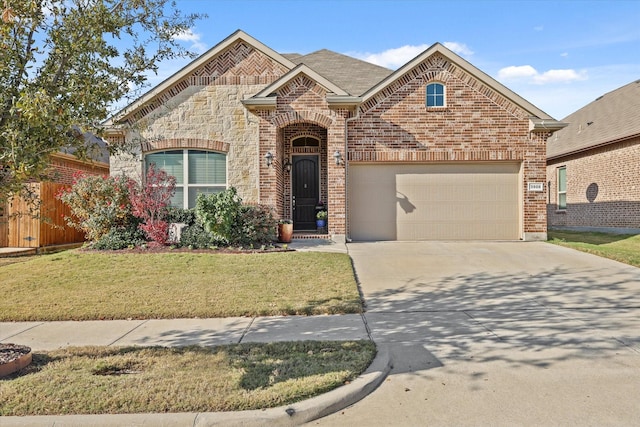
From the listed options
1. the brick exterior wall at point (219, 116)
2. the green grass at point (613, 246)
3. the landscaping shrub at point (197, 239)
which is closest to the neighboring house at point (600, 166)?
the green grass at point (613, 246)

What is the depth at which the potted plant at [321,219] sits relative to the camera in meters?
14.3

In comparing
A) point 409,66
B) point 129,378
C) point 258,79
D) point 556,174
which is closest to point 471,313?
point 129,378

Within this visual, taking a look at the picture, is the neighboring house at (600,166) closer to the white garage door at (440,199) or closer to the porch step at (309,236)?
the white garage door at (440,199)

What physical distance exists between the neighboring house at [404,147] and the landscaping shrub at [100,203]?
1565 millimetres

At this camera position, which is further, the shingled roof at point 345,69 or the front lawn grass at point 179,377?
the shingled roof at point 345,69

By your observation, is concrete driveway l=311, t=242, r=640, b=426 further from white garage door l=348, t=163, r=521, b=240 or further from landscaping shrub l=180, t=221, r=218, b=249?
landscaping shrub l=180, t=221, r=218, b=249

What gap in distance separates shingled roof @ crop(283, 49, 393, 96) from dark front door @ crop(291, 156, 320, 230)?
9.89ft

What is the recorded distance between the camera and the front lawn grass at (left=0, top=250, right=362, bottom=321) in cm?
677

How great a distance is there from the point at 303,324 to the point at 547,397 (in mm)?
3177

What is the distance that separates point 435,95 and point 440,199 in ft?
10.4

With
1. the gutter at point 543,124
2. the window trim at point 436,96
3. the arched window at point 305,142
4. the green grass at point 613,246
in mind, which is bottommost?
the green grass at point 613,246

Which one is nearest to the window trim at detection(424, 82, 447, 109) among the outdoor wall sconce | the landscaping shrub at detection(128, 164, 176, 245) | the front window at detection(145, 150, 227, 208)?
the outdoor wall sconce

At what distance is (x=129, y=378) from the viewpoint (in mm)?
4098

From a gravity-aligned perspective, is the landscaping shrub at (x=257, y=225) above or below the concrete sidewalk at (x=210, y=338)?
above
